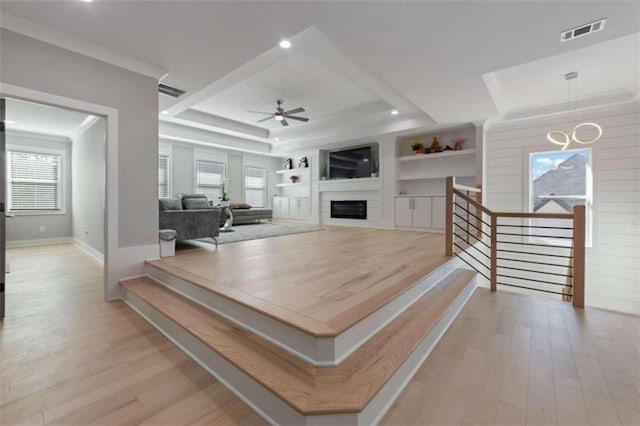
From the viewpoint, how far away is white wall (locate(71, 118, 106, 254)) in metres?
4.46

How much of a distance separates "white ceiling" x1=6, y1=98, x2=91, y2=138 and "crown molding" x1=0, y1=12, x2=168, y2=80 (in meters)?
1.96

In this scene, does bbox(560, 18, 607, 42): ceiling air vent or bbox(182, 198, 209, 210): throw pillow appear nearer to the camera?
bbox(560, 18, 607, 42): ceiling air vent

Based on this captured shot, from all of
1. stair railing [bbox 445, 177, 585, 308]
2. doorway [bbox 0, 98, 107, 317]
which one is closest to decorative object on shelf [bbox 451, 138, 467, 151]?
stair railing [bbox 445, 177, 585, 308]

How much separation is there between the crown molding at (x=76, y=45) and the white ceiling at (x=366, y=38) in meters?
0.07

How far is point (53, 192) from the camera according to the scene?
Answer: 6.18 meters

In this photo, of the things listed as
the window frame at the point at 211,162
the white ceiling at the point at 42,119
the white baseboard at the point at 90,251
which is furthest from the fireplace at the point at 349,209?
the white ceiling at the point at 42,119

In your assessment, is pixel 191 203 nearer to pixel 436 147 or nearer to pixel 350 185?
pixel 350 185

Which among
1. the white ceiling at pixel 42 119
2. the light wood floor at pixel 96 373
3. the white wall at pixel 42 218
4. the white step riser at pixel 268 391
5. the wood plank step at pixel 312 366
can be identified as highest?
the white ceiling at pixel 42 119

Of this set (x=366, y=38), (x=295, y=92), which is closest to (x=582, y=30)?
(x=366, y=38)

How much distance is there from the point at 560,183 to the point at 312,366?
5.96 m

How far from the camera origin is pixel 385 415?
4.45ft

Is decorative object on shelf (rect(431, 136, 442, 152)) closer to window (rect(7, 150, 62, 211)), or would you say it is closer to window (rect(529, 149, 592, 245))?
window (rect(529, 149, 592, 245))

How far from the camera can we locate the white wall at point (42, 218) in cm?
568

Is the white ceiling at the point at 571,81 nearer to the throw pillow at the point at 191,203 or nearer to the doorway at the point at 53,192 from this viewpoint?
the throw pillow at the point at 191,203
